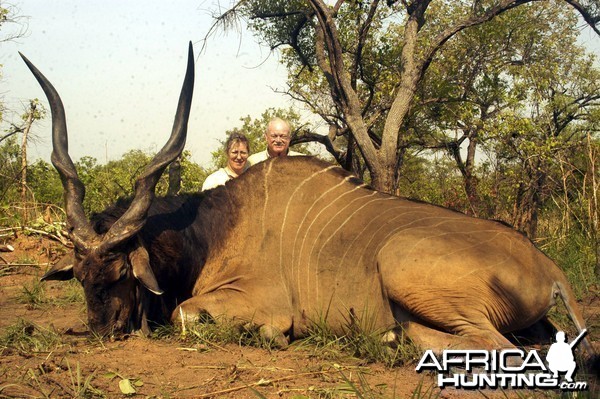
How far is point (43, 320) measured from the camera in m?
3.93

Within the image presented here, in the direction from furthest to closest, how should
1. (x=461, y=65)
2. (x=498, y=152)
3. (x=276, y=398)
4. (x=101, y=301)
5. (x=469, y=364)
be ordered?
(x=461, y=65)
(x=498, y=152)
(x=101, y=301)
(x=469, y=364)
(x=276, y=398)

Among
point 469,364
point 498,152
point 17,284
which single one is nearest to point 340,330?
point 469,364

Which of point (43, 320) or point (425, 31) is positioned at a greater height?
point (425, 31)

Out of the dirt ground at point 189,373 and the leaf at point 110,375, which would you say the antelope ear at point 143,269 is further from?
the leaf at point 110,375

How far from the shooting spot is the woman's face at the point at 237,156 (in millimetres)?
5297

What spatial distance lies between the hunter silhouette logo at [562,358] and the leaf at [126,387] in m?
1.63

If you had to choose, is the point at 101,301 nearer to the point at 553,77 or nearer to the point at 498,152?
the point at 498,152

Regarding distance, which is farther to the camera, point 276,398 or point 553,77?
point 553,77

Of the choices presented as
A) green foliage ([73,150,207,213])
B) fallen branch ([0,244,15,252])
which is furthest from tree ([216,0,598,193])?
fallen branch ([0,244,15,252])

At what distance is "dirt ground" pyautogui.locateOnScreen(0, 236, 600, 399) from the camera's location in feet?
7.68

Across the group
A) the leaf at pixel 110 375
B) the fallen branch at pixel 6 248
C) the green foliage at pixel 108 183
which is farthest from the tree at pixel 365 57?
the leaf at pixel 110 375

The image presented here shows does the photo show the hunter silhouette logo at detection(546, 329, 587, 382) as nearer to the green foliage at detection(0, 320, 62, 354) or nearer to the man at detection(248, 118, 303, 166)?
the green foliage at detection(0, 320, 62, 354)

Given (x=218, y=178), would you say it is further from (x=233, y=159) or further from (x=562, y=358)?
(x=562, y=358)

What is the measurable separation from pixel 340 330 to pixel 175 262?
101 centimetres
